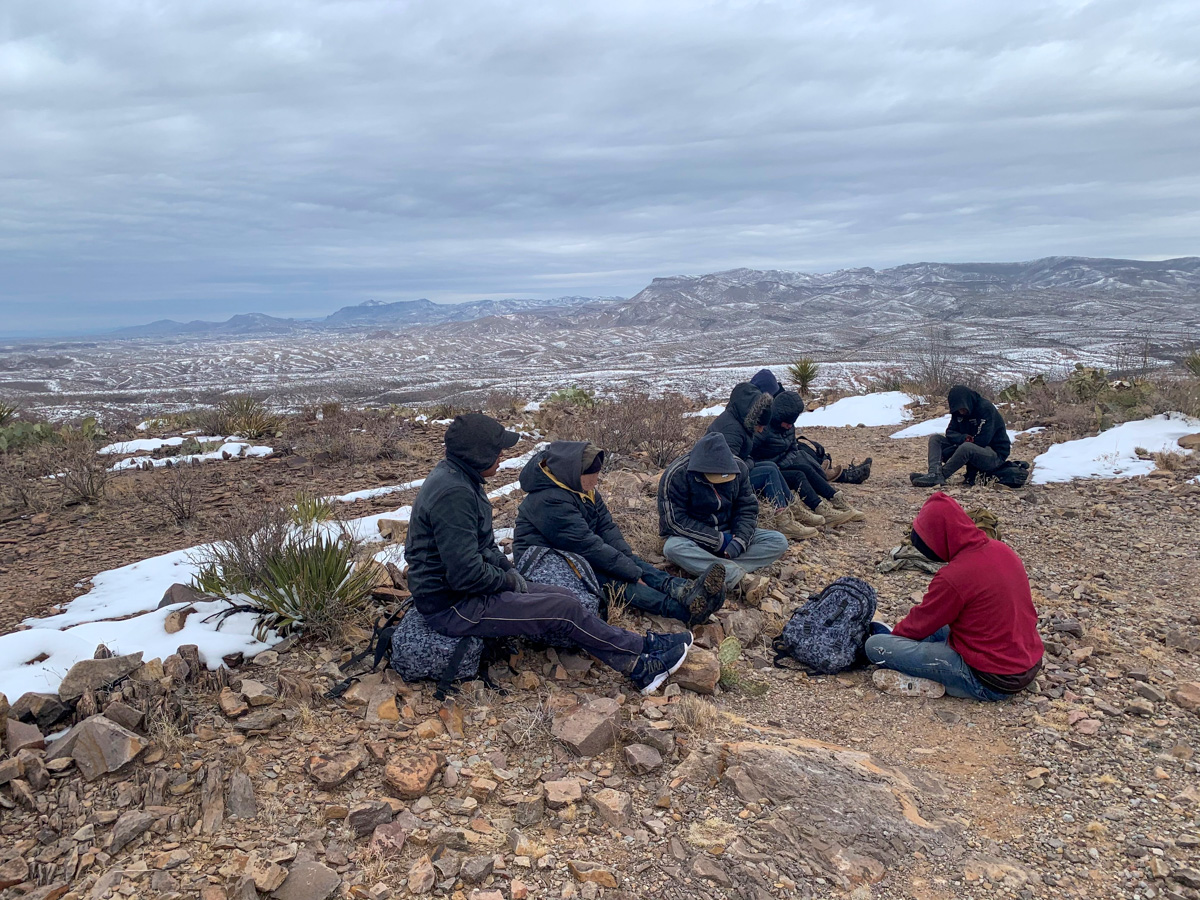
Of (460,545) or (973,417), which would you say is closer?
(460,545)

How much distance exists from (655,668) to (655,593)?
81cm

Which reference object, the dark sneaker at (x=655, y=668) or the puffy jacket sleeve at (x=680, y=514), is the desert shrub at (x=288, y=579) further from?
the puffy jacket sleeve at (x=680, y=514)

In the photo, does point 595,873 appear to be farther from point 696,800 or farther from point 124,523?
point 124,523

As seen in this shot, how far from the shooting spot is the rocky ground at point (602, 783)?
2.34 metres

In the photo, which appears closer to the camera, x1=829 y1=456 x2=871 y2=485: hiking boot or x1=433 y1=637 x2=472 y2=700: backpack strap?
x1=433 y1=637 x2=472 y2=700: backpack strap

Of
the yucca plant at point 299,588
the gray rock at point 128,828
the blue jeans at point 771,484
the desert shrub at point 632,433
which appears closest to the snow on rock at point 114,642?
the yucca plant at point 299,588

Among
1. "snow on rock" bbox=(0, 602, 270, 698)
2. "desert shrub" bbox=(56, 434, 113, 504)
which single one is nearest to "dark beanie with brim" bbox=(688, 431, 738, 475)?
"snow on rock" bbox=(0, 602, 270, 698)

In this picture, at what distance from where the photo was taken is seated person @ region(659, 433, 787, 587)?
4824mm

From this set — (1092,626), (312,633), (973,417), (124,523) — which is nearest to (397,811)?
(312,633)

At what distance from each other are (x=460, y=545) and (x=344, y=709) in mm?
914

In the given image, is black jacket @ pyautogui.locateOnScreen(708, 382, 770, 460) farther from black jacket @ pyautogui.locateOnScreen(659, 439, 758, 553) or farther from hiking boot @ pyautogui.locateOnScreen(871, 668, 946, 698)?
hiking boot @ pyautogui.locateOnScreen(871, 668, 946, 698)

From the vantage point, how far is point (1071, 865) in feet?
7.91

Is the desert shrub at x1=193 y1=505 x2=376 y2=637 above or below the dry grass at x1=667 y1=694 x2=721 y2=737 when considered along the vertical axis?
above

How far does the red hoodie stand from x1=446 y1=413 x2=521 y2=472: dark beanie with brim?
2148 millimetres
